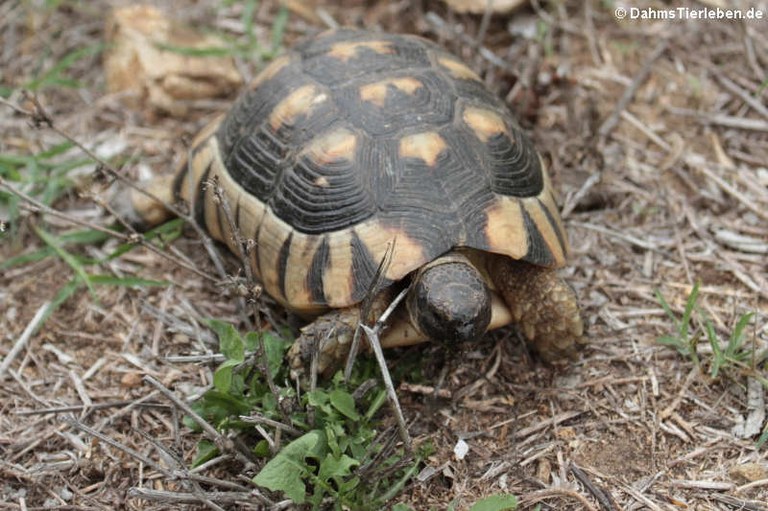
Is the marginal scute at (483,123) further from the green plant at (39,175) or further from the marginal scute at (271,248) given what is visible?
the green plant at (39,175)

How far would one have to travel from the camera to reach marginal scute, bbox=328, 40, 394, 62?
2.93 meters

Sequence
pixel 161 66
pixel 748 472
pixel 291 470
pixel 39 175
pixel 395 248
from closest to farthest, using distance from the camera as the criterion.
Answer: pixel 291 470 → pixel 748 472 → pixel 395 248 → pixel 39 175 → pixel 161 66

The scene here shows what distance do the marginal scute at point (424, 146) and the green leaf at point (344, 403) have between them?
80 cm

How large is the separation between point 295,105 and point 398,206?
647 mm

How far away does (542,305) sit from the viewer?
2613 millimetres

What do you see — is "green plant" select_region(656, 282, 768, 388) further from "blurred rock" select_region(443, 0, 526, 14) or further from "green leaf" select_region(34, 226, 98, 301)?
"green leaf" select_region(34, 226, 98, 301)

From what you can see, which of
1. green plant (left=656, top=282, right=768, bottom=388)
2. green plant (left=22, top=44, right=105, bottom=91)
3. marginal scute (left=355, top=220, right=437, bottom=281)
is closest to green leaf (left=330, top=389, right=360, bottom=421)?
marginal scute (left=355, top=220, right=437, bottom=281)

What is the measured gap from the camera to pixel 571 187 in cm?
→ 329

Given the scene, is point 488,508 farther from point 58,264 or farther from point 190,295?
point 58,264

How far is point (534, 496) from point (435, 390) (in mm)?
509

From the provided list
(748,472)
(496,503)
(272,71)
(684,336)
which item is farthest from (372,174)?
(748,472)

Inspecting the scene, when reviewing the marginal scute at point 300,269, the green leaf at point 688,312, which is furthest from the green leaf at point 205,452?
the green leaf at point 688,312

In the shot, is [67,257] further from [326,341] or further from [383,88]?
[383,88]

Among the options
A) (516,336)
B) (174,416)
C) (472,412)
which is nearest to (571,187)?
(516,336)
